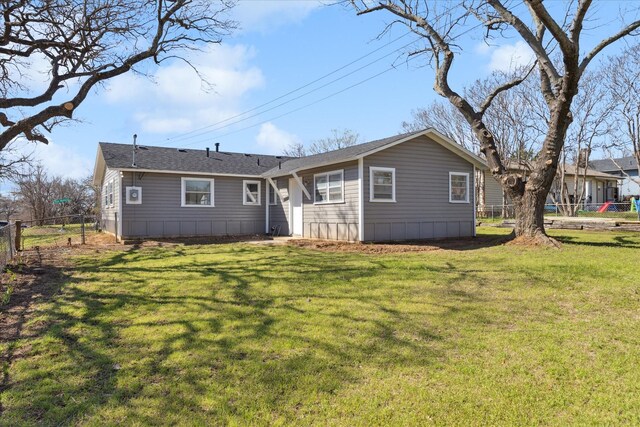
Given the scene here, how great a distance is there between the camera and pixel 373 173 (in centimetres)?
1263

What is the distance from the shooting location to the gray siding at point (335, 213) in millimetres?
12680

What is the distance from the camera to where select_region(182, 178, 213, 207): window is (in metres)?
15.8

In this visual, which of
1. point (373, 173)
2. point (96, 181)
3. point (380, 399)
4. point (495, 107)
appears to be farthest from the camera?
point (495, 107)

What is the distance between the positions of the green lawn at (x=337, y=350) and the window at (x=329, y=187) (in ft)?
20.6

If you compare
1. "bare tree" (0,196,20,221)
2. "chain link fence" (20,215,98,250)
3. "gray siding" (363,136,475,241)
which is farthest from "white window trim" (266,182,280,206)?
"bare tree" (0,196,20,221)

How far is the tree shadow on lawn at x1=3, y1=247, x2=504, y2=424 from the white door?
27.5 ft

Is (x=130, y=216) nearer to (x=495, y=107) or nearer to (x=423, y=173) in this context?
(x=423, y=173)

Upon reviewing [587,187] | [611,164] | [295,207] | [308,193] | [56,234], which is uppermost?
[611,164]

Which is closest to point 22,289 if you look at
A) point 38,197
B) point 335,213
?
point 335,213

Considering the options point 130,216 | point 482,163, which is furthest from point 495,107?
point 130,216

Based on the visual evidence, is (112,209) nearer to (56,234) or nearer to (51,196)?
(56,234)

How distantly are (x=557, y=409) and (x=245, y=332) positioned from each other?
2.93 meters

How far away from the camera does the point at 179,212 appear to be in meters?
15.7

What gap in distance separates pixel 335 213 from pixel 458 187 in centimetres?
481
